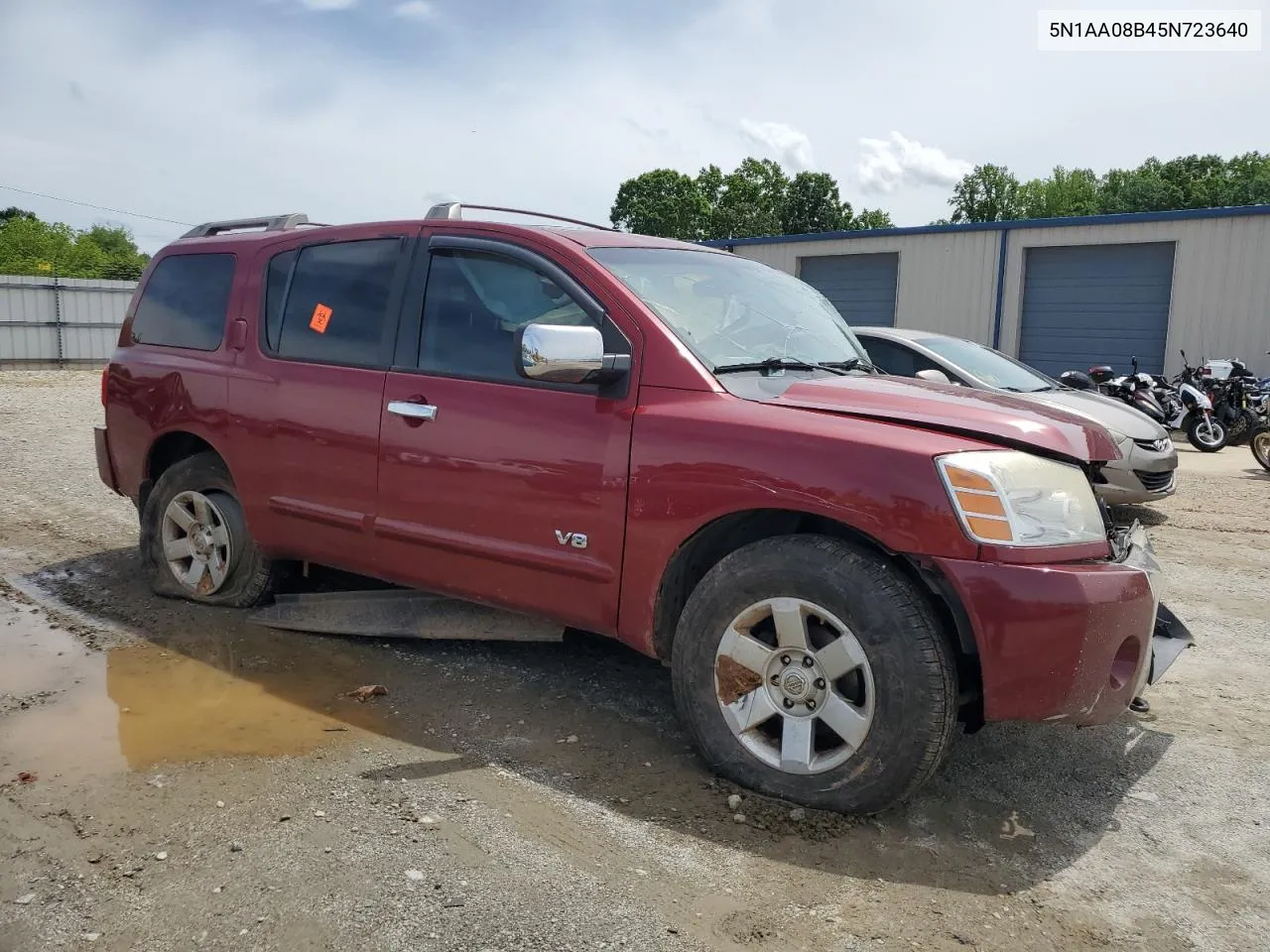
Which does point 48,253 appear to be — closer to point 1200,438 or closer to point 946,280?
point 946,280

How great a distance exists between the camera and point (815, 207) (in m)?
73.8

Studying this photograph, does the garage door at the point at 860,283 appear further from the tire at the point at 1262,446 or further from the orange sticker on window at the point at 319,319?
the orange sticker on window at the point at 319,319

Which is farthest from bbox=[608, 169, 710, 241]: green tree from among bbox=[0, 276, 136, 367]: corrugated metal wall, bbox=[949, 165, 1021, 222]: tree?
bbox=[0, 276, 136, 367]: corrugated metal wall

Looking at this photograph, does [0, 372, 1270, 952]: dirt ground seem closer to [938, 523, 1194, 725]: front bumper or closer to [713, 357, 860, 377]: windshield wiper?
[938, 523, 1194, 725]: front bumper

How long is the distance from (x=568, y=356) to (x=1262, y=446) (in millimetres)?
10425

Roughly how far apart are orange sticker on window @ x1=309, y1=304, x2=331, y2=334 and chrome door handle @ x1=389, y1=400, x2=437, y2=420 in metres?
0.66

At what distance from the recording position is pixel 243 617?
4867 millimetres

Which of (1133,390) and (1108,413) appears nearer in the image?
(1108,413)

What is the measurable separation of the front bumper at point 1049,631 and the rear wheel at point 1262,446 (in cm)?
946

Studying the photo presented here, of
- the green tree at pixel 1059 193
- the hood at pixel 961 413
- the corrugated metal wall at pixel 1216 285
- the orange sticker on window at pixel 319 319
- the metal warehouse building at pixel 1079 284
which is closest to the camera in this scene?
the hood at pixel 961 413

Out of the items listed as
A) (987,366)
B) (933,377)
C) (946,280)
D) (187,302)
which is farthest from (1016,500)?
(946,280)

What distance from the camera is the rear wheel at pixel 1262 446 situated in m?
10.7

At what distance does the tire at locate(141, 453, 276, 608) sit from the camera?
4.79 metres

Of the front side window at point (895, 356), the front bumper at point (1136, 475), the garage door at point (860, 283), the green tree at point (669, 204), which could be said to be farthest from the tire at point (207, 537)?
the green tree at point (669, 204)
